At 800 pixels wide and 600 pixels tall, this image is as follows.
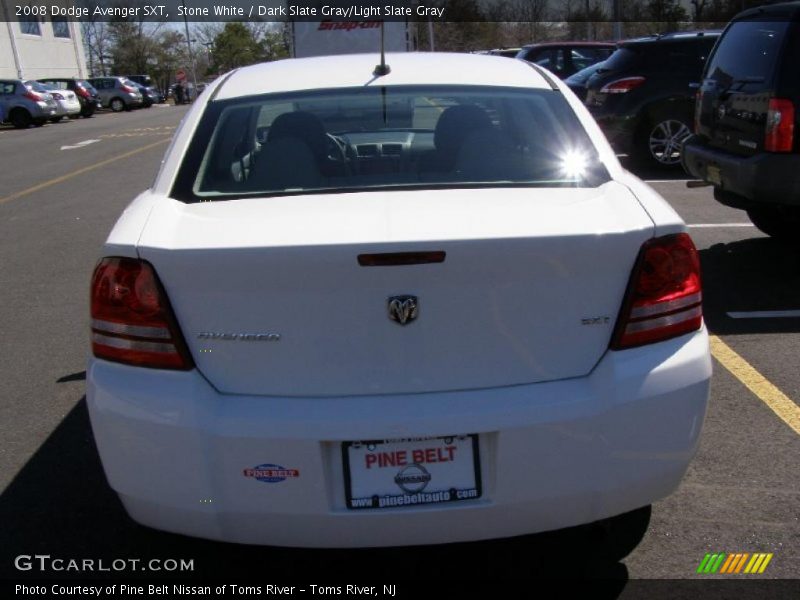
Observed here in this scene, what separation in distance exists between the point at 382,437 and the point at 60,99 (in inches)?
1425

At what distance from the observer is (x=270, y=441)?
102 inches

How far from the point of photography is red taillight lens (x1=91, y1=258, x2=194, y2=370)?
2705 millimetres

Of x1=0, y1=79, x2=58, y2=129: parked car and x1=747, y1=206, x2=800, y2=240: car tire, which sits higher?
x1=747, y1=206, x2=800, y2=240: car tire

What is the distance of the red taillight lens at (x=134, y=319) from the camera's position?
8.87 feet

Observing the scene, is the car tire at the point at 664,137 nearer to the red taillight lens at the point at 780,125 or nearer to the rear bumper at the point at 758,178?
the rear bumper at the point at 758,178

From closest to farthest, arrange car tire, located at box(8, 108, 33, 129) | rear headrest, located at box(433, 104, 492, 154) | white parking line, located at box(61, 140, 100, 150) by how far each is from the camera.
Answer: rear headrest, located at box(433, 104, 492, 154)
white parking line, located at box(61, 140, 100, 150)
car tire, located at box(8, 108, 33, 129)

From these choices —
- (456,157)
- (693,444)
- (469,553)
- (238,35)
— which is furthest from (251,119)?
(238,35)

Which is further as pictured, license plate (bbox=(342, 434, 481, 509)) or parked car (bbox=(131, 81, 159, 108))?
parked car (bbox=(131, 81, 159, 108))

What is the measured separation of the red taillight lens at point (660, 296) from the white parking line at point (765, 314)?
10.7ft

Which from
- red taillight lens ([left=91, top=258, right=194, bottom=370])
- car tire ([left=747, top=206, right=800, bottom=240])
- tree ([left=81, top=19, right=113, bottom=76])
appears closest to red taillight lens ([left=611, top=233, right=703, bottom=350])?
red taillight lens ([left=91, top=258, right=194, bottom=370])

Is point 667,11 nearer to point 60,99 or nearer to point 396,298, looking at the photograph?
point 60,99

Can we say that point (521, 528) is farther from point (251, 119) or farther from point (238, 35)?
point (238, 35)

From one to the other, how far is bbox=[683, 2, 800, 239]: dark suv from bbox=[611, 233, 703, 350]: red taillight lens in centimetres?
381

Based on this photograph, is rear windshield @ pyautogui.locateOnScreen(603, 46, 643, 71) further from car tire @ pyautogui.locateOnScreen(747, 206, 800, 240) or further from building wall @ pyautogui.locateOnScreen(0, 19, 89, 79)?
building wall @ pyautogui.locateOnScreen(0, 19, 89, 79)
